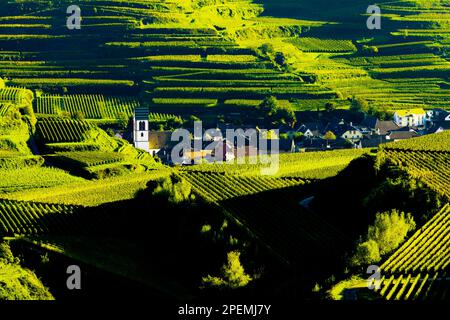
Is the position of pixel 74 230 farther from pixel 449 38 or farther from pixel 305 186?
pixel 449 38

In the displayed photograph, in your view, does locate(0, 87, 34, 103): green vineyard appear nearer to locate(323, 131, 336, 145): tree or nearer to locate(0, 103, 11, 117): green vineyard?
locate(0, 103, 11, 117): green vineyard

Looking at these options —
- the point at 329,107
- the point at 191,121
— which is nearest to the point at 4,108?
the point at 191,121

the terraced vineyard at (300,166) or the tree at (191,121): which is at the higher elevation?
the terraced vineyard at (300,166)

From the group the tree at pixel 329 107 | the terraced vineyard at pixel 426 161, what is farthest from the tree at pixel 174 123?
the terraced vineyard at pixel 426 161

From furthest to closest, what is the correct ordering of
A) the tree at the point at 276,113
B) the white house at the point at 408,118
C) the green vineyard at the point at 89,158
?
the tree at the point at 276,113
the white house at the point at 408,118
the green vineyard at the point at 89,158

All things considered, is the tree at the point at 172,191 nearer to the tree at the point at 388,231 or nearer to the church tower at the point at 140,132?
the tree at the point at 388,231

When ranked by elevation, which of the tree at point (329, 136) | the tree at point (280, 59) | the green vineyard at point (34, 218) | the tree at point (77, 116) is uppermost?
the green vineyard at point (34, 218)
